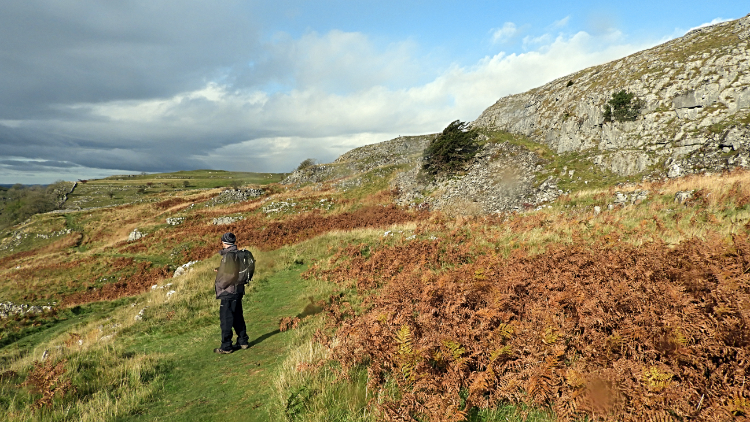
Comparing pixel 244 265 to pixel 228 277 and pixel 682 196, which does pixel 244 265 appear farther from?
pixel 682 196

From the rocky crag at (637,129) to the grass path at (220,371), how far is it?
58.7 ft

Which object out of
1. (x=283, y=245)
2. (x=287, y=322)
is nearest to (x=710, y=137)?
(x=287, y=322)

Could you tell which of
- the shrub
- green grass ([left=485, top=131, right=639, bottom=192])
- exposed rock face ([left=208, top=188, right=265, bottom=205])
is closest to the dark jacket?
green grass ([left=485, top=131, right=639, bottom=192])

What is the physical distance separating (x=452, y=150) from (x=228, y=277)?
32.1 m

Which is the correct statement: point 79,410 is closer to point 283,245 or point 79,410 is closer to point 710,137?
point 283,245

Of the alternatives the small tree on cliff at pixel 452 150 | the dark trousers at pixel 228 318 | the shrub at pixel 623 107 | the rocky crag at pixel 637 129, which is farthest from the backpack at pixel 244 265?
the shrub at pixel 623 107

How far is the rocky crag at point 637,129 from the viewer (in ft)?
69.8

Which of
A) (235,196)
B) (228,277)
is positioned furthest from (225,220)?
(228,277)

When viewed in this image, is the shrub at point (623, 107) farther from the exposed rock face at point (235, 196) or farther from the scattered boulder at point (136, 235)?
the scattered boulder at point (136, 235)

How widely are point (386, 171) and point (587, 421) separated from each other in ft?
150

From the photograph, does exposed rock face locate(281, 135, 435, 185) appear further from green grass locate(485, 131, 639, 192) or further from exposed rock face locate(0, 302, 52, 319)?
exposed rock face locate(0, 302, 52, 319)

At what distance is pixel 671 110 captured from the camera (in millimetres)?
25062

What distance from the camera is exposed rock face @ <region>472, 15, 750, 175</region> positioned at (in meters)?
20.8

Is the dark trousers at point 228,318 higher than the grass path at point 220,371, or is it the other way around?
the dark trousers at point 228,318
